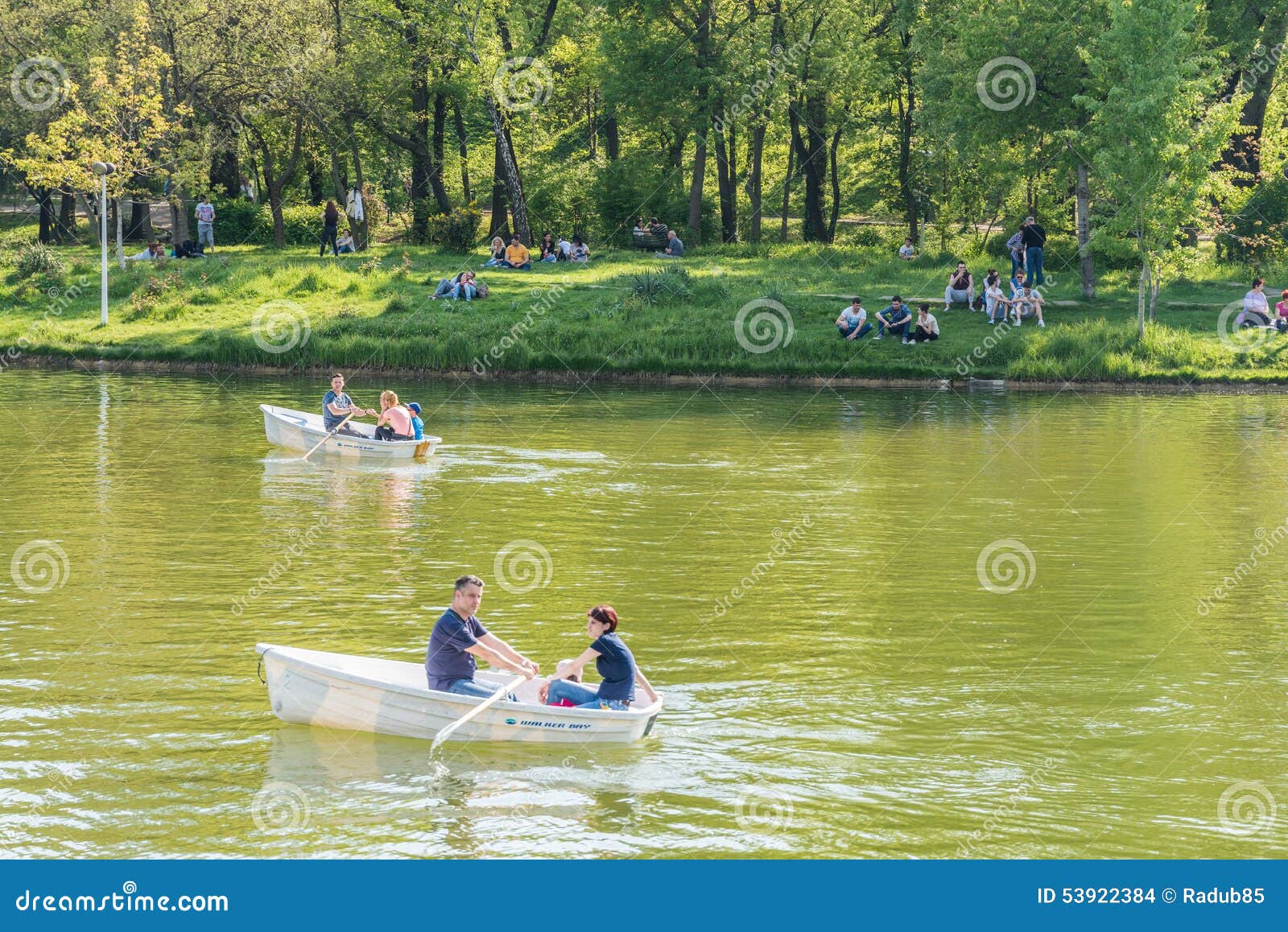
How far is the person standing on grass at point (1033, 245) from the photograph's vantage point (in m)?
40.6

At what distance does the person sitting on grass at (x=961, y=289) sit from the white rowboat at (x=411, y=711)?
29.8 metres

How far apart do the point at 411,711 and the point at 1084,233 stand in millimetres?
35285

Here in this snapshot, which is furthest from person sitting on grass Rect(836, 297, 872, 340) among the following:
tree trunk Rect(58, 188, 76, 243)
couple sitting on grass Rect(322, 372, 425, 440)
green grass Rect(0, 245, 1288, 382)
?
tree trunk Rect(58, 188, 76, 243)

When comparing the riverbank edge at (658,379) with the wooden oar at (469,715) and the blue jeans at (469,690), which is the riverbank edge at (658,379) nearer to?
the blue jeans at (469,690)

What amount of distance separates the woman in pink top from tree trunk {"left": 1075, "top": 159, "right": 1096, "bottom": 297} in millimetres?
23157

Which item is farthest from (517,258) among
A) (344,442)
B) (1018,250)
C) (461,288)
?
(344,442)

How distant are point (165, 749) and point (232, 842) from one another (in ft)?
7.27

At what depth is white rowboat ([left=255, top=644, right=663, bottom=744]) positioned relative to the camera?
12.4m

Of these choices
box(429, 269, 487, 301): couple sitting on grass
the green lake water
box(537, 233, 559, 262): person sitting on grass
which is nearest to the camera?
the green lake water

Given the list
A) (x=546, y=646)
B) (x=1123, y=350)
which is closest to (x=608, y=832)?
(x=546, y=646)

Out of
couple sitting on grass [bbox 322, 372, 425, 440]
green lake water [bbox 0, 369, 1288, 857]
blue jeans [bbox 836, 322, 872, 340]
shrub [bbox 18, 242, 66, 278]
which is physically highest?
shrub [bbox 18, 242, 66, 278]

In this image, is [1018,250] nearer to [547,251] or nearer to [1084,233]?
[1084,233]

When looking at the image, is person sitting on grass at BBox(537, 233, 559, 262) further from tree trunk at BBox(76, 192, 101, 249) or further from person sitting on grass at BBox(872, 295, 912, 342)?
tree trunk at BBox(76, 192, 101, 249)

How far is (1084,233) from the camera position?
43250mm
